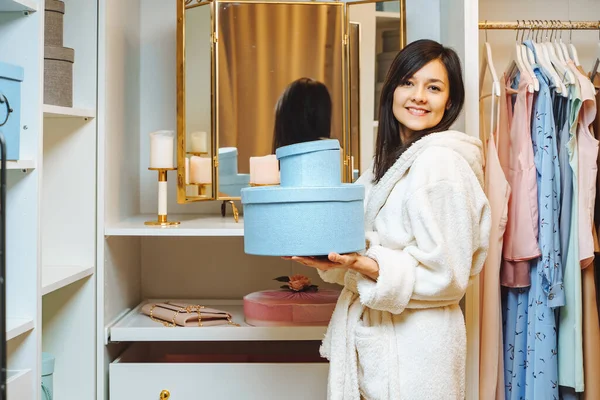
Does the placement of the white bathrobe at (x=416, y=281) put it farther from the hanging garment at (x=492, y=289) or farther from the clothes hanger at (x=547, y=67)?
the clothes hanger at (x=547, y=67)

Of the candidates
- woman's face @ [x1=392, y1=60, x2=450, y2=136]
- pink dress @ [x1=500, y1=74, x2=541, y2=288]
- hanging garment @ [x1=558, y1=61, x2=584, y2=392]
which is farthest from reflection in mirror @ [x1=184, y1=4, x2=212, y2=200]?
hanging garment @ [x1=558, y1=61, x2=584, y2=392]

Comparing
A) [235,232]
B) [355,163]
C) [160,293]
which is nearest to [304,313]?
[235,232]

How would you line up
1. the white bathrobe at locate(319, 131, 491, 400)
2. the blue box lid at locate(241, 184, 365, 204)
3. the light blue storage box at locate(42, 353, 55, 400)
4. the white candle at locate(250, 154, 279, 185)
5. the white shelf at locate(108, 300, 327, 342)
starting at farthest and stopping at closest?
the white candle at locate(250, 154, 279, 185)
the white shelf at locate(108, 300, 327, 342)
the light blue storage box at locate(42, 353, 55, 400)
the white bathrobe at locate(319, 131, 491, 400)
the blue box lid at locate(241, 184, 365, 204)

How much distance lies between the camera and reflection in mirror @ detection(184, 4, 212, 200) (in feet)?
7.52

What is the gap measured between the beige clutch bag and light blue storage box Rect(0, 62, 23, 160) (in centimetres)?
84

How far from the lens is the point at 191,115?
230cm

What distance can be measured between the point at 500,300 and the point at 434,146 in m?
0.67

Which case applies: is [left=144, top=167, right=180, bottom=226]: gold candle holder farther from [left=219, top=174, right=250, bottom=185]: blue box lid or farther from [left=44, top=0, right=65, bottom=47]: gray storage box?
[left=44, top=0, right=65, bottom=47]: gray storage box

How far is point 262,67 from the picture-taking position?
2.33 meters

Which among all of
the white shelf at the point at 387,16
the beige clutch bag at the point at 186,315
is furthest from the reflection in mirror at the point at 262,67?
the beige clutch bag at the point at 186,315

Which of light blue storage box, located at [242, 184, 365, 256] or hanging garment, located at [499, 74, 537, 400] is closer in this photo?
light blue storage box, located at [242, 184, 365, 256]

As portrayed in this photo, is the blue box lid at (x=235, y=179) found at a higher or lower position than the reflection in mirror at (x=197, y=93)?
lower

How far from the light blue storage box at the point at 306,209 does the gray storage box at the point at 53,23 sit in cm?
73

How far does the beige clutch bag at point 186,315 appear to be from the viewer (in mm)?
2131
